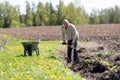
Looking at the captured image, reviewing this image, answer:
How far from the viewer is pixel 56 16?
110750 millimetres

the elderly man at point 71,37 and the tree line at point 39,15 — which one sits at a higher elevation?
the elderly man at point 71,37

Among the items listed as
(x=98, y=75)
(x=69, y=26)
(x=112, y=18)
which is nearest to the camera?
(x=98, y=75)

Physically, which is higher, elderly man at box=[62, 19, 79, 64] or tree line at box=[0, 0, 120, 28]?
elderly man at box=[62, 19, 79, 64]

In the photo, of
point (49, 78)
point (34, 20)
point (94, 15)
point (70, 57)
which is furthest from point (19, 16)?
point (49, 78)

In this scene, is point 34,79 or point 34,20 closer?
point 34,79

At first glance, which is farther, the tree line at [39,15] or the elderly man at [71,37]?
the tree line at [39,15]

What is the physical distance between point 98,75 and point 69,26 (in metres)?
5.14

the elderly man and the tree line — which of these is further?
the tree line

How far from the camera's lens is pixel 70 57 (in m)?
19.3

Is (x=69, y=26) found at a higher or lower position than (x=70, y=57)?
higher

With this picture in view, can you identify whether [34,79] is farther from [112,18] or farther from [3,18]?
[112,18]

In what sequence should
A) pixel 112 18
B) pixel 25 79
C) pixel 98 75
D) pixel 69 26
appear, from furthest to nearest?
pixel 112 18 < pixel 69 26 < pixel 98 75 < pixel 25 79

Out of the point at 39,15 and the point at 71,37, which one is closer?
the point at 71,37

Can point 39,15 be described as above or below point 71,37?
below
